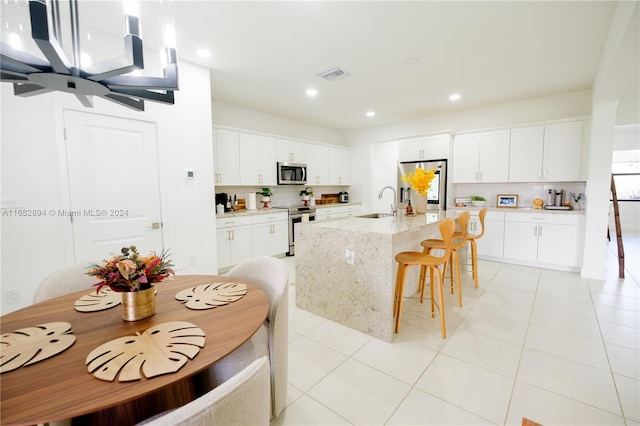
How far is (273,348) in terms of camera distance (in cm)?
144

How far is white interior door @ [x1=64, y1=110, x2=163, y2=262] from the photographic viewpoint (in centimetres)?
257

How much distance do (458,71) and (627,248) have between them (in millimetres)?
5639

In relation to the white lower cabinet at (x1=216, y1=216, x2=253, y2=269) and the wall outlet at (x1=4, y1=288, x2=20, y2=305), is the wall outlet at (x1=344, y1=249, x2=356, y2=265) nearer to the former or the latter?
the white lower cabinet at (x1=216, y1=216, x2=253, y2=269)

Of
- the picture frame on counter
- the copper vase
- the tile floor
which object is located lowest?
the tile floor

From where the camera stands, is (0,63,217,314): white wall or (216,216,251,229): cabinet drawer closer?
(0,63,217,314): white wall

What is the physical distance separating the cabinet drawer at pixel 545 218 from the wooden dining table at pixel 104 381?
15.0 ft

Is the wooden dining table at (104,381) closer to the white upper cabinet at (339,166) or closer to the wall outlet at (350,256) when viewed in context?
the wall outlet at (350,256)

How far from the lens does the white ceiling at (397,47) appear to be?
233cm

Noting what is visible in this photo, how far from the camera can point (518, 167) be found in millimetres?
4547

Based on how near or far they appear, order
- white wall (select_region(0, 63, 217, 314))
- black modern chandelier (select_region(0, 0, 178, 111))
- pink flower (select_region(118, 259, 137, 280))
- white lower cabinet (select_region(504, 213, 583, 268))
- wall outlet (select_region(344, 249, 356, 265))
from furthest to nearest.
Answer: white lower cabinet (select_region(504, 213, 583, 268))
wall outlet (select_region(344, 249, 356, 265))
white wall (select_region(0, 63, 217, 314))
pink flower (select_region(118, 259, 137, 280))
black modern chandelier (select_region(0, 0, 178, 111))

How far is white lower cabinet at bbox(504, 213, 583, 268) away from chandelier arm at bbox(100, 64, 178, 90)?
16.5 feet

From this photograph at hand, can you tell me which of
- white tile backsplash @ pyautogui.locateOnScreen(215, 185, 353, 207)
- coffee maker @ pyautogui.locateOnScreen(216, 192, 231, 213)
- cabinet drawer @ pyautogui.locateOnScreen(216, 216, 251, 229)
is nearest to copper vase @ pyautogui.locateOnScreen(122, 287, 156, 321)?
cabinet drawer @ pyautogui.locateOnScreen(216, 216, 251, 229)

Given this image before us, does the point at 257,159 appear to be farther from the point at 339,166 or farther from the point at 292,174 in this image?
the point at 339,166

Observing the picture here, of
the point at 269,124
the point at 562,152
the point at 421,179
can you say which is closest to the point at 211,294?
the point at 421,179
